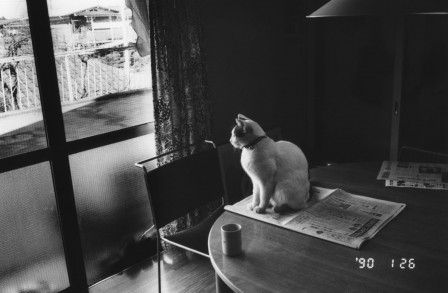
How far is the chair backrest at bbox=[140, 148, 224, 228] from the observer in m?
2.13

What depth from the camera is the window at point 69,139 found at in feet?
7.63

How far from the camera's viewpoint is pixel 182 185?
2.29 metres

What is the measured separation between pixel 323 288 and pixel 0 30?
6.49ft

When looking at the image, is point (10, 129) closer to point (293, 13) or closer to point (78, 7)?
point (78, 7)

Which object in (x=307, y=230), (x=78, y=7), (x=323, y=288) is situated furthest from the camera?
(x=78, y=7)

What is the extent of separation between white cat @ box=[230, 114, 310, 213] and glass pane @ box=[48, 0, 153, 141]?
1.15 m

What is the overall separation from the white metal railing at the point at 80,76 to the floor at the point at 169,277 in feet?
3.80

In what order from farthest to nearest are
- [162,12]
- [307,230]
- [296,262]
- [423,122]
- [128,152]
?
[423,122], [128,152], [162,12], [307,230], [296,262]

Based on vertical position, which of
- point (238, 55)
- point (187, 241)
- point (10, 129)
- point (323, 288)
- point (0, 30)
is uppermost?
point (0, 30)

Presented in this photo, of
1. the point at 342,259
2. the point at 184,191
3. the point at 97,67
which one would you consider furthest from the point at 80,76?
the point at 342,259

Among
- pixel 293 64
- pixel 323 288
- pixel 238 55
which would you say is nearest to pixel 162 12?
pixel 238 55

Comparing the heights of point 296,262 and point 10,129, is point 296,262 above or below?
below

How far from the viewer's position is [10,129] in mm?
2328

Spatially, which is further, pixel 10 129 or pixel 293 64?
pixel 293 64
